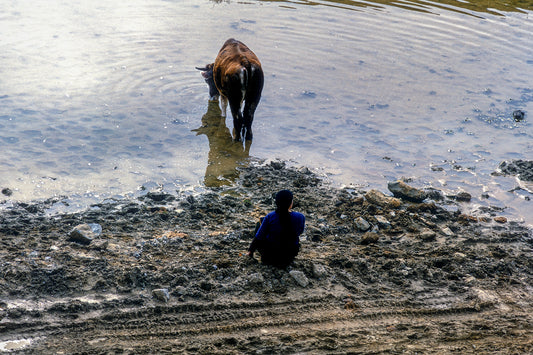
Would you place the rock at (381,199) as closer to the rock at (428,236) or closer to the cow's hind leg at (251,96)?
the rock at (428,236)

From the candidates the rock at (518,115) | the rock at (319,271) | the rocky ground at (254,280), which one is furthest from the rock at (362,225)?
the rock at (518,115)

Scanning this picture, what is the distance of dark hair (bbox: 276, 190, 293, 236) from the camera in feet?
19.6

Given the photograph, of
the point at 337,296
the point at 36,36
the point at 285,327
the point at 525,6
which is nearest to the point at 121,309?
the point at 285,327

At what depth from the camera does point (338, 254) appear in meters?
6.76

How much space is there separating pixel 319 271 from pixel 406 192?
9.85 ft

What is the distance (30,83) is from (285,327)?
932 centimetres

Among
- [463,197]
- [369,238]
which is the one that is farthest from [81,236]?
[463,197]

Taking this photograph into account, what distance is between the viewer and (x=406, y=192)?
858cm

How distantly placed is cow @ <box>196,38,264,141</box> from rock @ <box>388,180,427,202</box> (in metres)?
3.19

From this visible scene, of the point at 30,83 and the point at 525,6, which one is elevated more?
the point at 525,6

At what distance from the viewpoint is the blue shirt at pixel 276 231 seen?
6.16 meters

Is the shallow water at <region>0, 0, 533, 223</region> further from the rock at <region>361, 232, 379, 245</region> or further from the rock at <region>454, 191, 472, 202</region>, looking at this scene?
the rock at <region>361, 232, 379, 245</region>

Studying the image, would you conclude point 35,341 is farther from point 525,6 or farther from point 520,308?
point 525,6

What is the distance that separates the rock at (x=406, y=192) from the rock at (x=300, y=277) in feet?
10.5
